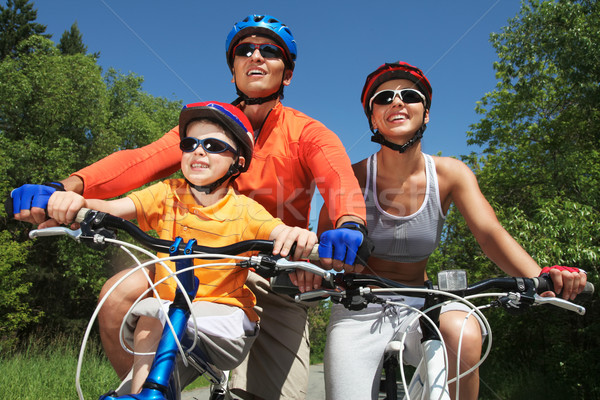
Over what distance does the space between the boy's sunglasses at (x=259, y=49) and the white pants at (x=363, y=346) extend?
173 cm

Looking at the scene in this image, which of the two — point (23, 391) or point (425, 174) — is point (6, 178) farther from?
point (425, 174)

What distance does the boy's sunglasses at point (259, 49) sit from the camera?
3.02m

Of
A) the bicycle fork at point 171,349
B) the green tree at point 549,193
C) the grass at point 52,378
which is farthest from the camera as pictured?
the green tree at point 549,193

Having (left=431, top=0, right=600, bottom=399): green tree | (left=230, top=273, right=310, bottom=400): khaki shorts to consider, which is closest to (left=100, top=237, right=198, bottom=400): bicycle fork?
(left=230, top=273, right=310, bottom=400): khaki shorts

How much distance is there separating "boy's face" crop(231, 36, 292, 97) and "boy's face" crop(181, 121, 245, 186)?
2.38 feet

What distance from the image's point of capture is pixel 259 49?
9.93 ft

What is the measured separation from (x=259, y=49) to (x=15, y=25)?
39.2m

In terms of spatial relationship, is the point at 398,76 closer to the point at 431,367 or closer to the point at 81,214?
the point at 431,367

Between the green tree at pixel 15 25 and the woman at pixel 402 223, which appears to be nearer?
the woman at pixel 402 223

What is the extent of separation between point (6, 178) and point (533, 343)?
75.8 feet

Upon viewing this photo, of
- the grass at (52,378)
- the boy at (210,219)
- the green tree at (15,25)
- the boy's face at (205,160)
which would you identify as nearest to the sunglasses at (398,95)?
the boy at (210,219)

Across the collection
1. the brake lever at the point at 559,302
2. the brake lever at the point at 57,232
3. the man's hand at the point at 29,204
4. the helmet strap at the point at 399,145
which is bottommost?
the brake lever at the point at 559,302

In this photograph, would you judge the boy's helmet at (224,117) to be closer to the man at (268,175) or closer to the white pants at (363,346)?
the man at (268,175)

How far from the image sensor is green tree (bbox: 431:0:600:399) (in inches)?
372
